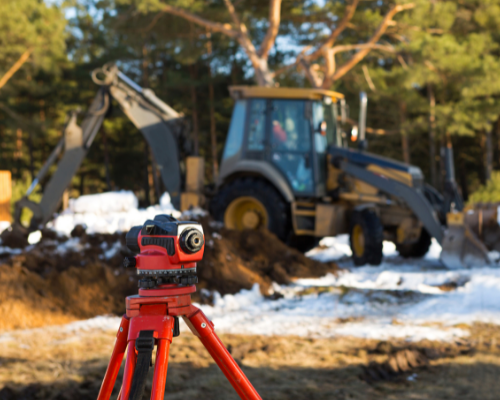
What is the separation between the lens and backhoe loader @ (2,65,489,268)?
8.12 m

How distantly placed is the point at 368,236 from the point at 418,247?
70.9 inches

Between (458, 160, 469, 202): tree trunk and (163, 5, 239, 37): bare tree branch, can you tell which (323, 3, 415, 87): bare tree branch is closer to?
(163, 5, 239, 37): bare tree branch

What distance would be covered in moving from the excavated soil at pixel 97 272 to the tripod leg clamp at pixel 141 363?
3824 millimetres

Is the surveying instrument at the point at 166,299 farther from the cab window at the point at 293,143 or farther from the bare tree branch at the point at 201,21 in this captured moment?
the bare tree branch at the point at 201,21

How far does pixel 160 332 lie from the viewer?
67.4 inches

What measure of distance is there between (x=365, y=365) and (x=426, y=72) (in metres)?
12.8

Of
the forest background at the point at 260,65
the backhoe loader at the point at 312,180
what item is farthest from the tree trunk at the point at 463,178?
the backhoe loader at the point at 312,180

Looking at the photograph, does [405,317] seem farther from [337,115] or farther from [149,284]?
[337,115]

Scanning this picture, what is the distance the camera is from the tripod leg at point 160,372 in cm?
157

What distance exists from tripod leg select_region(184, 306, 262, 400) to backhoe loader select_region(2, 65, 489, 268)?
632 cm

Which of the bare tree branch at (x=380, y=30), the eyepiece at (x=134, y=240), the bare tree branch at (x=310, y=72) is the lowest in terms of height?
the eyepiece at (x=134, y=240)

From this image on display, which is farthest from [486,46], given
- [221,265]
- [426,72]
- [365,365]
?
[365,365]

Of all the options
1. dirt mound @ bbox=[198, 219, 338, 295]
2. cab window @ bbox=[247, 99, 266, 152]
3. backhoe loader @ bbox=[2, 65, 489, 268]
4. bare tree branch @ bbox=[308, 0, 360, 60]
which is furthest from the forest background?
dirt mound @ bbox=[198, 219, 338, 295]

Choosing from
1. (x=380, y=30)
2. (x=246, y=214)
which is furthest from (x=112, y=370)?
(x=380, y=30)
